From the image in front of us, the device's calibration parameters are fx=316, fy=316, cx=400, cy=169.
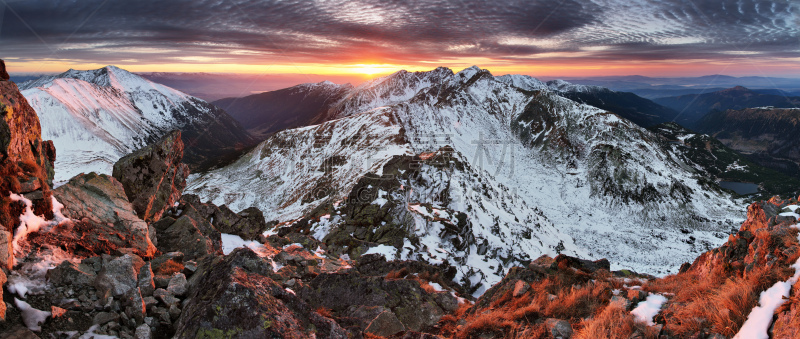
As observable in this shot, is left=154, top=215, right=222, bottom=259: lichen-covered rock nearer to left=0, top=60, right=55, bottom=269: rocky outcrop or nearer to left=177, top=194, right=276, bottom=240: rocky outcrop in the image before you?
left=177, top=194, right=276, bottom=240: rocky outcrop

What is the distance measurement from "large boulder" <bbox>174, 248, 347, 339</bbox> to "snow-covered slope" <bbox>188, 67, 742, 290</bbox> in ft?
81.3

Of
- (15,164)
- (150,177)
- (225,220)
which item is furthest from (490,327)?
(225,220)

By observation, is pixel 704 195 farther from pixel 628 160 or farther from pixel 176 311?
pixel 176 311

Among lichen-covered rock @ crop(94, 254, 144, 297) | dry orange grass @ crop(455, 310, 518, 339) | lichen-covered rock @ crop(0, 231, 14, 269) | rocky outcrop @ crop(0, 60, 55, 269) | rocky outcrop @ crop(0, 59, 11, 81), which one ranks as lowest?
dry orange grass @ crop(455, 310, 518, 339)

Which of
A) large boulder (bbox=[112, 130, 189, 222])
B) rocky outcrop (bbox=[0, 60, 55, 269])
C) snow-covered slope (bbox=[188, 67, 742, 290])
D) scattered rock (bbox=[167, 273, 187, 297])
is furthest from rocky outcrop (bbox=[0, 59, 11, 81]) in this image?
snow-covered slope (bbox=[188, 67, 742, 290])

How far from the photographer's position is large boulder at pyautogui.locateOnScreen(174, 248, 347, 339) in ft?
19.7

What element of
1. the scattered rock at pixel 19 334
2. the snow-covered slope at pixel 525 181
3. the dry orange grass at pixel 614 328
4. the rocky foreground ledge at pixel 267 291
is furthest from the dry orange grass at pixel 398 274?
the scattered rock at pixel 19 334

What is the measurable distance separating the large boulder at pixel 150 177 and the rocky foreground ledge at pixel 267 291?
3.15 m

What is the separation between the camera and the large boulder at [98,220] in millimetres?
10164

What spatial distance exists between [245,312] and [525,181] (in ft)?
416

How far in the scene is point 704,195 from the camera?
108188mm

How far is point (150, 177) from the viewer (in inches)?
711

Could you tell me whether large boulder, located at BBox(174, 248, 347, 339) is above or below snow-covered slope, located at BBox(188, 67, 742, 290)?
above

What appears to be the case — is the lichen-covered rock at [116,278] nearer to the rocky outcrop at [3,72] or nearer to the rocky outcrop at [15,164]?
the rocky outcrop at [15,164]
